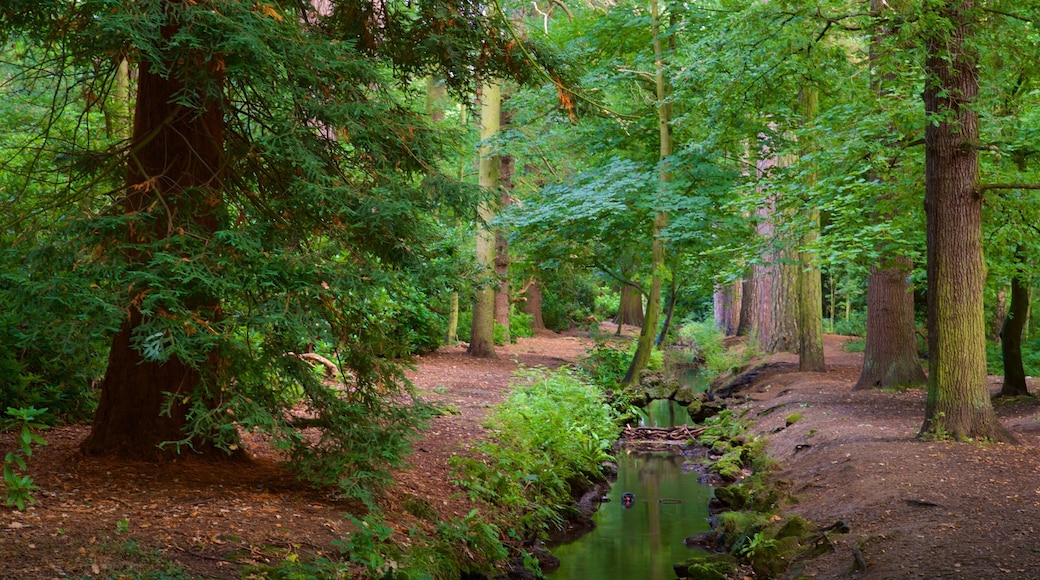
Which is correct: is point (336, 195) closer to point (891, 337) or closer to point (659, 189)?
point (891, 337)

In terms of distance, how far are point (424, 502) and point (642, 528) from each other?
3.48 metres

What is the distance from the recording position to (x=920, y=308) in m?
21.1

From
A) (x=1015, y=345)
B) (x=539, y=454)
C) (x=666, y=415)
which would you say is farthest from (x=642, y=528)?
(x=666, y=415)

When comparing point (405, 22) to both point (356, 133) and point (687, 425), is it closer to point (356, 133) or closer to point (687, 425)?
point (356, 133)

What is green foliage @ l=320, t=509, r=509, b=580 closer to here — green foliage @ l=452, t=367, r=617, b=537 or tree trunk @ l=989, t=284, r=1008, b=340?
green foliage @ l=452, t=367, r=617, b=537

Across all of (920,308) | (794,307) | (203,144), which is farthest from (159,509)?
(920,308)

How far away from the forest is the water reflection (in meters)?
2.61

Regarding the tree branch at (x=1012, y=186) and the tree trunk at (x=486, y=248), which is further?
the tree trunk at (x=486, y=248)

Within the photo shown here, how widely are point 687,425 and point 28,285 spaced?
12.7 metres

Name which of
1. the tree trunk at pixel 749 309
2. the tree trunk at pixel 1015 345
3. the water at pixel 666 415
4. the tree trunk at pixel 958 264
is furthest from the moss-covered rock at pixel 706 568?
the tree trunk at pixel 749 309

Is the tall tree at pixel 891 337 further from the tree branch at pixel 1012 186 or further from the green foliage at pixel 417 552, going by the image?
the green foliage at pixel 417 552

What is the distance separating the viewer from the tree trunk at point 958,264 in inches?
344

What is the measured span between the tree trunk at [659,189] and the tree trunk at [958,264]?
→ 25.2 ft

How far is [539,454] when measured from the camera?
971cm
